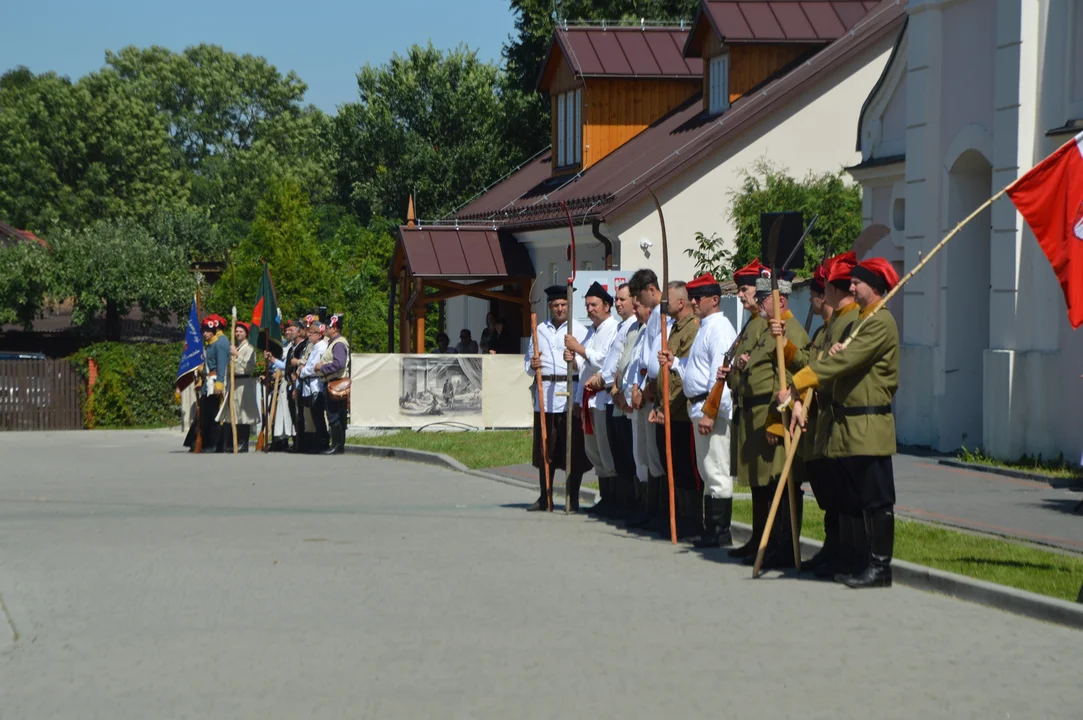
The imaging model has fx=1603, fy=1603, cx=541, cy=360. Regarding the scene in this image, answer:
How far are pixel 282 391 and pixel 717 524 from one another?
1292 cm

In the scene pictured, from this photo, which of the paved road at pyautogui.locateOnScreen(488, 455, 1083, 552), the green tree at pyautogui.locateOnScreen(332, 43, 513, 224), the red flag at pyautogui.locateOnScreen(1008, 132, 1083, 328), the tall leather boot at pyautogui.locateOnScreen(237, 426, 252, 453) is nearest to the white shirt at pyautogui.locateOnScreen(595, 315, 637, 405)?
the paved road at pyautogui.locateOnScreen(488, 455, 1083, 552)

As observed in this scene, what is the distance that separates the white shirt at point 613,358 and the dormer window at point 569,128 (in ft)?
63.6

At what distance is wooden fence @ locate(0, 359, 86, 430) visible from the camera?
34219 millimetres

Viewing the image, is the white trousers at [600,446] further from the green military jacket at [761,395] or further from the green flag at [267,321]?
the green flag at [267,321]

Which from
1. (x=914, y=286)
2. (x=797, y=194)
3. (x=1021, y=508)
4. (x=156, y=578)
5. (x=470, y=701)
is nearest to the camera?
(x=470, y=701)

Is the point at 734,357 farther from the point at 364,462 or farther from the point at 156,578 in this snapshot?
the point at 364,462

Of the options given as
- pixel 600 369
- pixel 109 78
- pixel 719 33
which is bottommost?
→ pixel 600 369

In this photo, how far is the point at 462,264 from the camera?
31297 mm

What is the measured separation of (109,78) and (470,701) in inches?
3212

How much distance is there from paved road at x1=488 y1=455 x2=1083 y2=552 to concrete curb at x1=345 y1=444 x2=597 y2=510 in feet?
1.06

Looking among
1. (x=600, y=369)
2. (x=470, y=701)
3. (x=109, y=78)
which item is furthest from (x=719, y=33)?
(x=109, y=78)

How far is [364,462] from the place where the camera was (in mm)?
20391

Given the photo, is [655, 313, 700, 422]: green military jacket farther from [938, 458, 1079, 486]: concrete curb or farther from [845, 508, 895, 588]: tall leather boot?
[938, 458, 1079, 486]: concrete curb

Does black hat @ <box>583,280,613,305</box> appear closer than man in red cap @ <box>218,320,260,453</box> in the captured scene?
Yes
